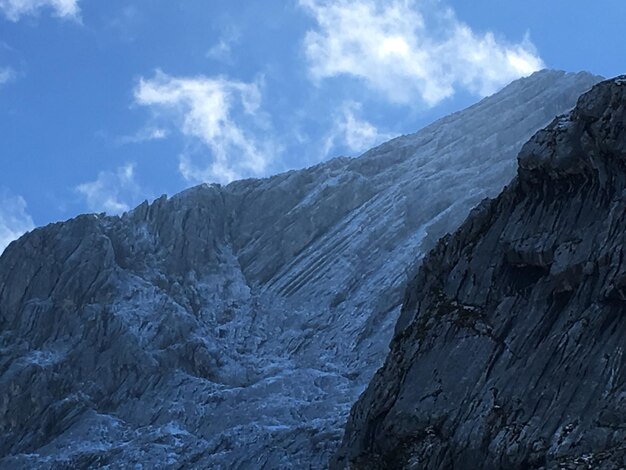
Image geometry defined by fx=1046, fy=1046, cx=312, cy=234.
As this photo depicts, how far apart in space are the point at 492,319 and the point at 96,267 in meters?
63.8

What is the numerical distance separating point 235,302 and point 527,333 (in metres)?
63.8

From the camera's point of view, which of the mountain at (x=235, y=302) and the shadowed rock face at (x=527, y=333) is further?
the mountain at (x=235, y=302)

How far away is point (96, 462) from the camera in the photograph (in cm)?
7994

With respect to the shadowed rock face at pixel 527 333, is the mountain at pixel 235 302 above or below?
above

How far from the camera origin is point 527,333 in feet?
145

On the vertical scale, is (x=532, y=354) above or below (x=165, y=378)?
below

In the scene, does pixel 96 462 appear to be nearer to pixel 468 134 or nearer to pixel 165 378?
pixel 165 378

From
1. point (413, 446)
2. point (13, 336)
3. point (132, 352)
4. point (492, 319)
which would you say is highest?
point (13, 336)

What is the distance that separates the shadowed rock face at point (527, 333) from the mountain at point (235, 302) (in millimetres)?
22136

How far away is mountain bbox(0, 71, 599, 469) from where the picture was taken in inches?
3228

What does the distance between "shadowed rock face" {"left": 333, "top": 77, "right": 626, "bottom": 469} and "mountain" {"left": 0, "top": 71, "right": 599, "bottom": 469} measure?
22.1 meters

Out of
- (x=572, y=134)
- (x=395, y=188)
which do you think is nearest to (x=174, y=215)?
(x=395, y=188)

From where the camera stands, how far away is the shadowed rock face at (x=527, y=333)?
3875 centimetres

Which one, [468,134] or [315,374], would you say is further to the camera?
[468,134]
